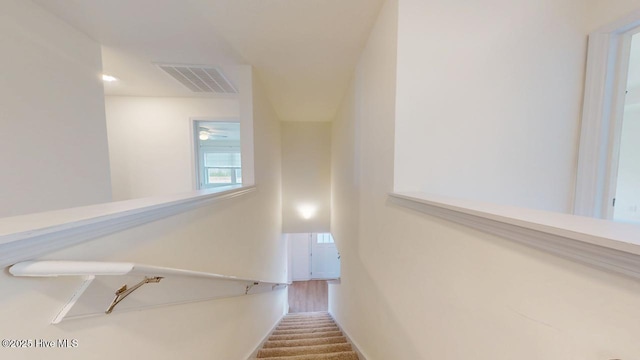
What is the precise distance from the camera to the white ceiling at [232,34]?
145cm

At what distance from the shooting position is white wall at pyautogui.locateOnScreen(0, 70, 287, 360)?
1.73 ft

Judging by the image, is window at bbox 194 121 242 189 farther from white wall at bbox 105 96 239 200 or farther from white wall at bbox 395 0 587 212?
white wall at bbox 395 0 587 212

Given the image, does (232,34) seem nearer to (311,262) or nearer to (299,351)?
(299,351)

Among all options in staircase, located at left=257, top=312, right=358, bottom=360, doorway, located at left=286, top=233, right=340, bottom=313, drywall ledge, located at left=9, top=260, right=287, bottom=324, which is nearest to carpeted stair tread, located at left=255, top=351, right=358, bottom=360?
staircase, located at left=257, top=312, right=358, bottom=360

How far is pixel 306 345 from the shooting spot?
2453 millimetres

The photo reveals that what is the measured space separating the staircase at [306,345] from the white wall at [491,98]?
187 cm

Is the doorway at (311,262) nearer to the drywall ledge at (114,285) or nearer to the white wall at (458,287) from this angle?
the white wall at (458,287)

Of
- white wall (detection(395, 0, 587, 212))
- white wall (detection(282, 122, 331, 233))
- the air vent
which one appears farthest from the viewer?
white wall (detection(282, 122, 331, 233))

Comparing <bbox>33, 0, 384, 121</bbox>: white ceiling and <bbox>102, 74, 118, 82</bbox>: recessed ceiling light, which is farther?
<bbox>102, 74, 118, 82</bbox>: recessed ceiling light

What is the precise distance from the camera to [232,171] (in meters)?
3.83

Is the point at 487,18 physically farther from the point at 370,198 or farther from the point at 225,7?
the point at 225,7

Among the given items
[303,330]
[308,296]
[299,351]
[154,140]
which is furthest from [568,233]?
[308,296]

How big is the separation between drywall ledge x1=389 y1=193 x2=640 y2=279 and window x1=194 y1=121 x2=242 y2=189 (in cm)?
343

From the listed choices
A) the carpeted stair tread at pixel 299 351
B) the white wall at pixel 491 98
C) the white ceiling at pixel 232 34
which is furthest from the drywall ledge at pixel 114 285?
the white ceiling at pixel 232 34
